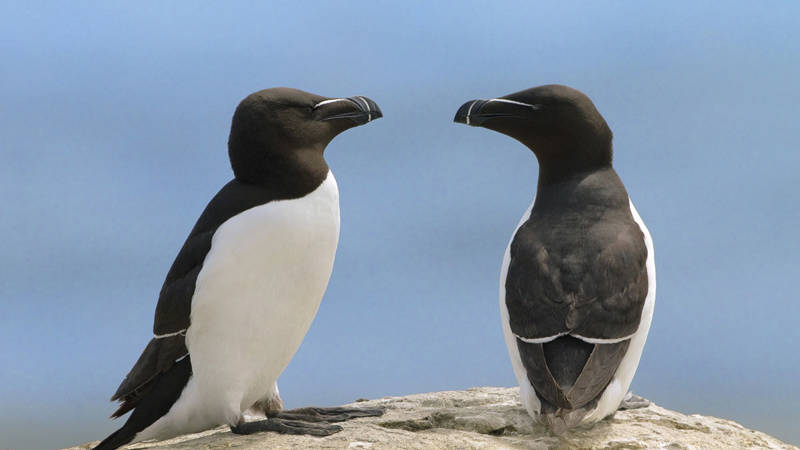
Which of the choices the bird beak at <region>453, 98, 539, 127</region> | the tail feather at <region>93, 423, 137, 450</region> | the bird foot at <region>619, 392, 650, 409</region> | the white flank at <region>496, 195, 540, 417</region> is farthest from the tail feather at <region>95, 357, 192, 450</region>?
the bird foot at <region>619, 392, 650, 409</region>

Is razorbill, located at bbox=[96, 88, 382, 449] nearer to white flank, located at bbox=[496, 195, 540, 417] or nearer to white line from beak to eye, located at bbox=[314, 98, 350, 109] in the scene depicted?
white line from beak to eye, located at bbox=[314, 98, 350, 109]

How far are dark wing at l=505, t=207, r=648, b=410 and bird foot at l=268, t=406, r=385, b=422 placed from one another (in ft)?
3.79

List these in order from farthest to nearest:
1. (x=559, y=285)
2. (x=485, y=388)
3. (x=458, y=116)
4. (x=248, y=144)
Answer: (x=485, y=388)
(x=458, y=116)
(x=248, y=144)
(x=559, y=285)

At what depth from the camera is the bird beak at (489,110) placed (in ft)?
18.6

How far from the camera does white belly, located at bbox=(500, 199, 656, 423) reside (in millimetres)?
5004

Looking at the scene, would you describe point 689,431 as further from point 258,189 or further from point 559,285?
point 258,189

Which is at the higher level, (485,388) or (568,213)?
(568,213)

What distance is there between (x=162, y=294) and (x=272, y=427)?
1.05 meters

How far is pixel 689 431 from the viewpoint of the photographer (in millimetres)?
5605

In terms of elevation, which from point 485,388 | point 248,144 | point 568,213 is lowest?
point 485,388

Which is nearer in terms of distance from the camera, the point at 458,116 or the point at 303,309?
the point at 303,309

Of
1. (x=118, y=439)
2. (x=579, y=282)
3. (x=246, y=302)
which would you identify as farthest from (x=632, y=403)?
(x=118, y=439)

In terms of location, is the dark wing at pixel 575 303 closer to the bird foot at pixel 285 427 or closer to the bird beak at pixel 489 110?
the bird beak at pixel 489 110

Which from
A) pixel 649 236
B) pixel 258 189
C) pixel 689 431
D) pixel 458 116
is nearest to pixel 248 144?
pixel 258 189
